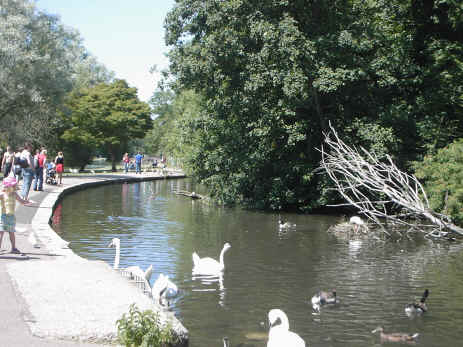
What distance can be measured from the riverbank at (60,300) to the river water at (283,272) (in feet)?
4.00

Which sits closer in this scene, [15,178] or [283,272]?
[15,178]

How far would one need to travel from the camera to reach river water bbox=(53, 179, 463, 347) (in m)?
8.84

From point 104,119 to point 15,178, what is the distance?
1870 inches

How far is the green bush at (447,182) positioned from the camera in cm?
1756

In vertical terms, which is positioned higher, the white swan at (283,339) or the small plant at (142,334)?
the small plant at (142,334)

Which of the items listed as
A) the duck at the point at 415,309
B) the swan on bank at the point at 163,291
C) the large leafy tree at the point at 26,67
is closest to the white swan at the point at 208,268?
the swan on bank at the point at 163,291

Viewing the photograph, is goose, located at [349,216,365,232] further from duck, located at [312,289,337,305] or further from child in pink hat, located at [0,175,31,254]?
child in pink hat, located at [0,175,31,254]

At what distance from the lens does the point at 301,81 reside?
20734 millimetres

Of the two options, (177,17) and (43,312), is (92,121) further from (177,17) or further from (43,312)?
(43,312)

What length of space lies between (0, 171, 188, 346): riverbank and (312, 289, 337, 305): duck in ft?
10.1

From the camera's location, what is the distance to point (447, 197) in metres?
17.9

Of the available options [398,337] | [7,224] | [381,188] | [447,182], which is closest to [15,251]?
[7,224]

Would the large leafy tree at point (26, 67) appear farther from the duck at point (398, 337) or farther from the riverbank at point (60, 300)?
the duck at point (398, 337)

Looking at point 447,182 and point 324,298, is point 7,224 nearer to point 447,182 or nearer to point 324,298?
point 324,298
